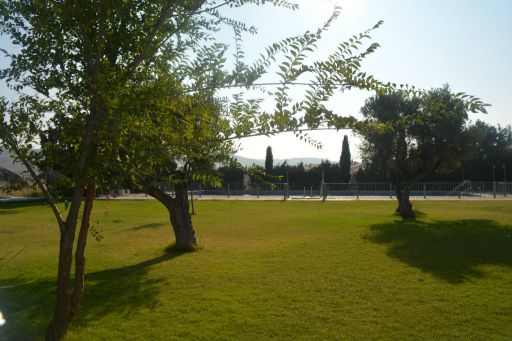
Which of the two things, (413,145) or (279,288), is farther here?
(413,145)

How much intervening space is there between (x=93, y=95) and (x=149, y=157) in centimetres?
66

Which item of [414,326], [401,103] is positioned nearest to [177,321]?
[414,326]

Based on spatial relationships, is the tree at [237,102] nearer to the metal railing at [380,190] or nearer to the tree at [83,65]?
the tree at [83,65]

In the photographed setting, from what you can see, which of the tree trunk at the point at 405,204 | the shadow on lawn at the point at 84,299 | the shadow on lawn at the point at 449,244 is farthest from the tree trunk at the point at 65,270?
the tree trunk at the point at 405,204

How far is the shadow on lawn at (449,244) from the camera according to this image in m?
10.7

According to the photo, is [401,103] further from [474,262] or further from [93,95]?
[93,95]

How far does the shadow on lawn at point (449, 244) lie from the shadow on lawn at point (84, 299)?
6440 mm

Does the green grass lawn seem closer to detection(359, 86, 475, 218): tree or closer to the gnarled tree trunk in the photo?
the gnarled tree trunk

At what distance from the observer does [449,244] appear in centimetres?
1423

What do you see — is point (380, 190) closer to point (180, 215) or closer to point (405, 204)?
point (405, 204)

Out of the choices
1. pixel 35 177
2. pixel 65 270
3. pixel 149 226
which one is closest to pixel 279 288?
pixel 65 270

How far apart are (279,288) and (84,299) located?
3701 millimetres

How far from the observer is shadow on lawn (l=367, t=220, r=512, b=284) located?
10.7m

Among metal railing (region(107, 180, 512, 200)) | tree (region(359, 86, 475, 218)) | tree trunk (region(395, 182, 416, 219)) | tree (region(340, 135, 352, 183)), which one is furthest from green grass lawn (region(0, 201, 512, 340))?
tree (region(340, 135, 352, 183))
